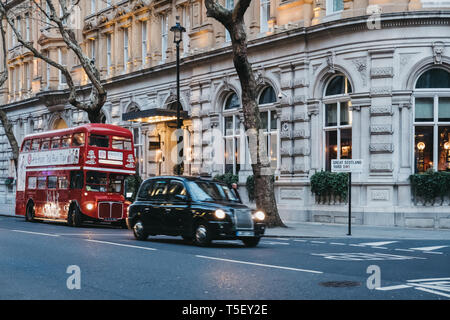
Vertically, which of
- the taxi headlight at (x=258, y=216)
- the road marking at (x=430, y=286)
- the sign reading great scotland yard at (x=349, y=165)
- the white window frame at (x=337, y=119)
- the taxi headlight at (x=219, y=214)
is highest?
the white window frame at (x=337, y=119)

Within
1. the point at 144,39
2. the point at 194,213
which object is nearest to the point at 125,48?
the point at 144,39

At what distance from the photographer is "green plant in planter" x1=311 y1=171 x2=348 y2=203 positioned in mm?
25891

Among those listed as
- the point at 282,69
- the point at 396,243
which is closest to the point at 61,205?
the point at 282,69

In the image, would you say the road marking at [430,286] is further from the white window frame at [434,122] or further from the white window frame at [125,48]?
the white window frame at [125,48]

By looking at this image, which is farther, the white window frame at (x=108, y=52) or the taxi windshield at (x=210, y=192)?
the white window frame at (x=108, y=52)

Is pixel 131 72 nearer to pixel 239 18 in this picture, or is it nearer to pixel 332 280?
pixel 239 18

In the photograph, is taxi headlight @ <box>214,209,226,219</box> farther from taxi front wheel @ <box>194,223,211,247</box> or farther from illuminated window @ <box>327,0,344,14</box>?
illuminated window @ <box>327,0,344,14</box>

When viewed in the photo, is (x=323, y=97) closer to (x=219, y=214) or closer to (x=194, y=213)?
(x=194, y=213)

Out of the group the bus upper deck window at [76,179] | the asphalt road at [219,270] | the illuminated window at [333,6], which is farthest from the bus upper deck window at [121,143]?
the illuminated window at [333,6]

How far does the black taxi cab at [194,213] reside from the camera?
53.5 ft

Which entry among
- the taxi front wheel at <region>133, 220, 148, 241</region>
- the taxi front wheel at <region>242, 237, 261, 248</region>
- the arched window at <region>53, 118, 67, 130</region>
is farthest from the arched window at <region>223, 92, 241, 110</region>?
the arched window at <region>53, 118, 67, 130</region>

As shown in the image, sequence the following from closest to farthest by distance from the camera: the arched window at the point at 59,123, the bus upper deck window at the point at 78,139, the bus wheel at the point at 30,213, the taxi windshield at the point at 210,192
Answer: the taxi windshield at the point at 210,192 → the bus upper deck window at the point at 78,139 → the bus wheel at the point at 30,213 → the arched window at the point at 59,123

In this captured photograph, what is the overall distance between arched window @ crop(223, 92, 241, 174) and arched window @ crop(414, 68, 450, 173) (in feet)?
30.4
